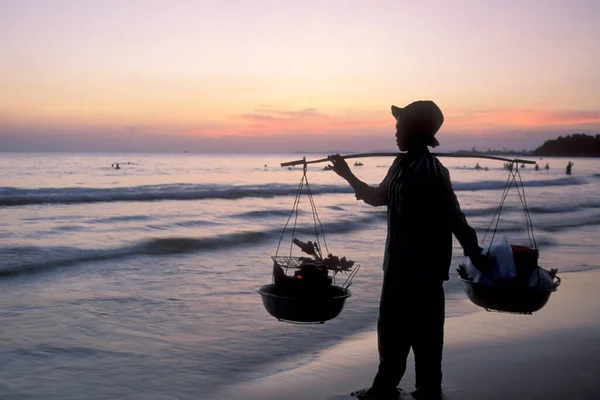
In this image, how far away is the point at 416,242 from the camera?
2.86 meters

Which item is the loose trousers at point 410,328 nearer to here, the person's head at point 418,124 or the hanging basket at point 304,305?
the hanging basket at point 304,305

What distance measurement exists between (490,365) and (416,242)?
1.98 m

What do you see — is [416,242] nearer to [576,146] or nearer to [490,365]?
[490,365]

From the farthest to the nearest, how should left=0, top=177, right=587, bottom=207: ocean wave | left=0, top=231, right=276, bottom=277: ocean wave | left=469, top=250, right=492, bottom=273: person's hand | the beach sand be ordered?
left=0, top=177, right=587, bottom=207: ocean wave < left=0, top=231, right=276, bottom=277: ocean wave < the beach sand < left=469, top=250, right=492, bottom=273: person's hand

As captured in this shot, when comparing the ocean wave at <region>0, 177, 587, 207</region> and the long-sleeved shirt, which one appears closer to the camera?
the long-sleeved shirt

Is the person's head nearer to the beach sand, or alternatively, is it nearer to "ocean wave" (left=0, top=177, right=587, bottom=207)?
the beach sand

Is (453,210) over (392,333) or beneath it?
over

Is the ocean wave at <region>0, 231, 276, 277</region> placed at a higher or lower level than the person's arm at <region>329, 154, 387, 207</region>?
lower

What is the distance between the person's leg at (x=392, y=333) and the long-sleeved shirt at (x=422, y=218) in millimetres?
129

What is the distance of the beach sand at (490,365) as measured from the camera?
150 inches

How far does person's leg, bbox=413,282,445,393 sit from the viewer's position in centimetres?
298

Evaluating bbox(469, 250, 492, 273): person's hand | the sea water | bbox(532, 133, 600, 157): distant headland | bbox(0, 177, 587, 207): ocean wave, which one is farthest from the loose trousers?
bbox(532, 133, 600, 157): distant headland

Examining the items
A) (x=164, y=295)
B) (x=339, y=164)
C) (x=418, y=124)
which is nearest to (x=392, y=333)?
(x=339, y=164)

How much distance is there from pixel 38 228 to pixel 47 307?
8400 mm
